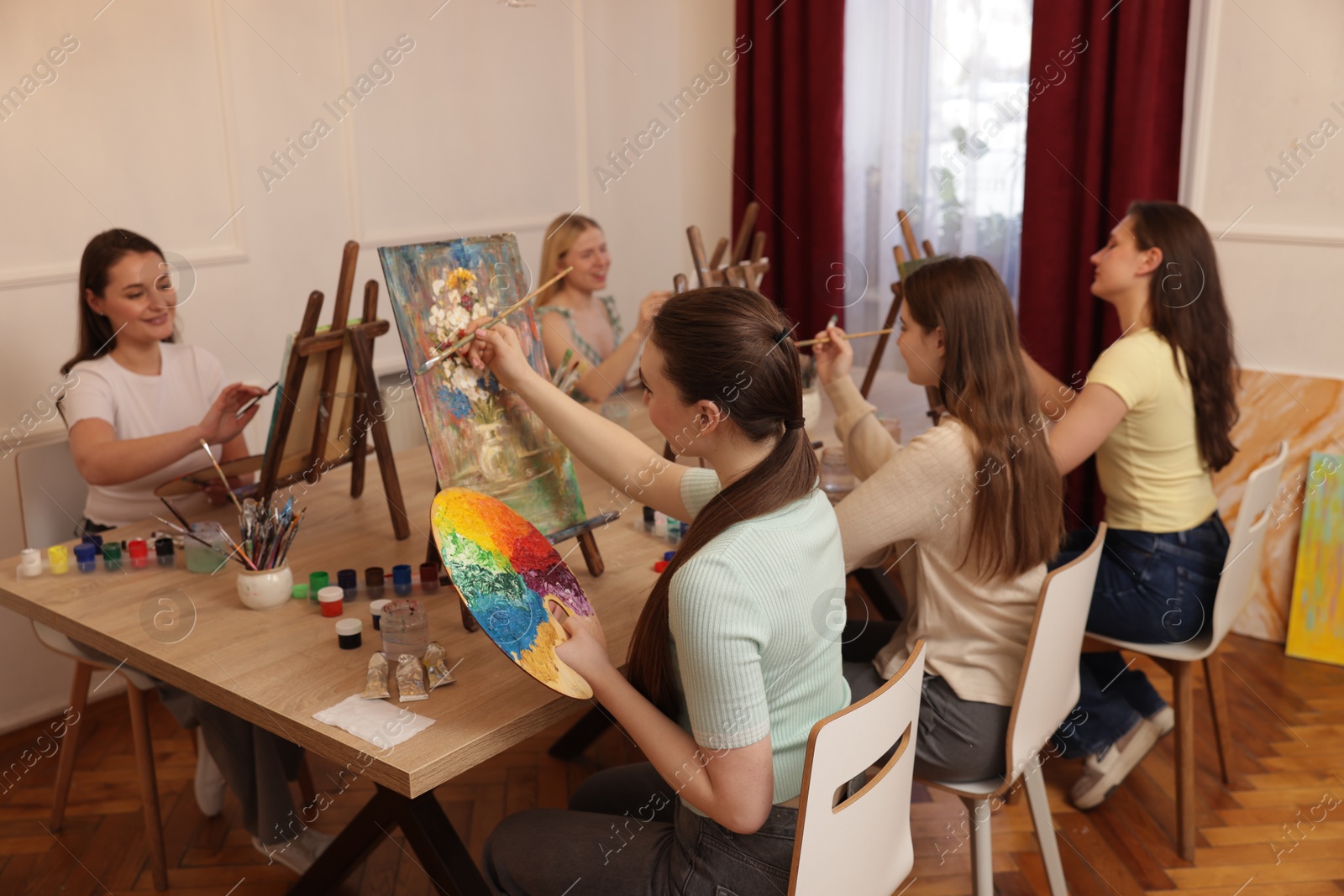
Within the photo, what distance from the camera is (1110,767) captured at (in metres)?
2.43

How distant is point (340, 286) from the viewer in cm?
203

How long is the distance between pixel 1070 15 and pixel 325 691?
2.98 m

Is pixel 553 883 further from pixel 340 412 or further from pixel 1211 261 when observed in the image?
pixel 1211 261

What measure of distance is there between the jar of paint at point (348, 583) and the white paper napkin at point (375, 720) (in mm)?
376

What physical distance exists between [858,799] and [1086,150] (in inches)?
106

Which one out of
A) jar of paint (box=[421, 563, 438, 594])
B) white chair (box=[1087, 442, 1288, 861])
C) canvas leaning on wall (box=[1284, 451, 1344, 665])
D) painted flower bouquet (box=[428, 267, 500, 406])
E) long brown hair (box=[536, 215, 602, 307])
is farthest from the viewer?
long brown hair (box=[536, 215, 602, 307])

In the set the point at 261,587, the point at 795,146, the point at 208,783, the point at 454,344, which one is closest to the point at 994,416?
the point at 454,344

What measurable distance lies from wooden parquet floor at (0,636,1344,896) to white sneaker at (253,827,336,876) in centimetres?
5

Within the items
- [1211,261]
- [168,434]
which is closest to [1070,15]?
[1211,261]

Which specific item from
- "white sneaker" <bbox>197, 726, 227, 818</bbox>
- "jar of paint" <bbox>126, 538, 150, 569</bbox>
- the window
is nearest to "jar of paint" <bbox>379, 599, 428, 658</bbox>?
"jar of paint" <bbox>126, 538, 150, 569</bbox>

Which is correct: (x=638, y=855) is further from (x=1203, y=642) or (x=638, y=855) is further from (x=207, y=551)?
(x=1203, y=642)

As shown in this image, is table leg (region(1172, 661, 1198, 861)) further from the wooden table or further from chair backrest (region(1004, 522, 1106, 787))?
the wooden table

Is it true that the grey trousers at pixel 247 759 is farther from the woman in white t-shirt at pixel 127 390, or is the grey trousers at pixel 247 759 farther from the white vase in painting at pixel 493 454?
the white vase in painting at pixel 493 454

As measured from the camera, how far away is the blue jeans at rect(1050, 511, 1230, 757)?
7.42ft
